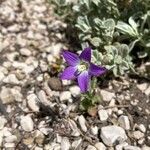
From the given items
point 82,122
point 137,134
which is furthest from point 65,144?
point 137,134

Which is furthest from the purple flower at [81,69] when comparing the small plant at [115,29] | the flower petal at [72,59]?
the small plant at [115,29]

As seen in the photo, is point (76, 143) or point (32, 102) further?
point (32, 102)

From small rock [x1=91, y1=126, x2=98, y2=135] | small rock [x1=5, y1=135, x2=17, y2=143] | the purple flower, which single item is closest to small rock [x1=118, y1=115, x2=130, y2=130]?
small rock [x1=91, y1=126, x2=98, y2=135]

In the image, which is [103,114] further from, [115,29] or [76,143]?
[115,29]

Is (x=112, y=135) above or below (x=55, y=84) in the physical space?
below

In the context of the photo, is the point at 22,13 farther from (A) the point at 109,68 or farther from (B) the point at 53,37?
(A) the point at 109,68

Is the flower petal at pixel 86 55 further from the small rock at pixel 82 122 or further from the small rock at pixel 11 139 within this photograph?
the small rock at pixel 11 139
